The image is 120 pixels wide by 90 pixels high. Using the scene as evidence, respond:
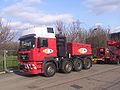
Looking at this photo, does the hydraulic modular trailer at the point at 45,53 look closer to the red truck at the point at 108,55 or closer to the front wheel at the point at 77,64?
the front wheel at the point at 77,64

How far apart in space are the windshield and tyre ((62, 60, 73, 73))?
316cm

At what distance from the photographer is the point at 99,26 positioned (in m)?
62.7

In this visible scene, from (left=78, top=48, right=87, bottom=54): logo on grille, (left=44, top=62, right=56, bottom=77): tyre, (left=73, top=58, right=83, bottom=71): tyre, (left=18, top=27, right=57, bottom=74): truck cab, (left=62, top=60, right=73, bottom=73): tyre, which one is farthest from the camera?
(left=78, top=48, right=87, bottom=54): logo on grille

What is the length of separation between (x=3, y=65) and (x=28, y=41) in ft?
15.3

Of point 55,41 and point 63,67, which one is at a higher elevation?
point 55,41

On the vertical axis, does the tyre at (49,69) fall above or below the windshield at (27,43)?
below

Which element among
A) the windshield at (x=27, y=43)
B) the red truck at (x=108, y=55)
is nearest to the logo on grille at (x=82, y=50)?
the windshield at (x=27, y=43)

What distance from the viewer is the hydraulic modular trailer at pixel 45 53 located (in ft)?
56.6

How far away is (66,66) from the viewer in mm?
19500

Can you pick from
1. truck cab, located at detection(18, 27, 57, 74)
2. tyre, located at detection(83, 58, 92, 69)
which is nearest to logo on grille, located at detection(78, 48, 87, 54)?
tyre, located at detection(83, 58, 92, 69)

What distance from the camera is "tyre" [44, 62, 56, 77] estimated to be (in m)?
17.5

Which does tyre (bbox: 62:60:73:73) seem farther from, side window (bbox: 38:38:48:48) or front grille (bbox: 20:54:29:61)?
front grille (bbox: 20:54:29:61)

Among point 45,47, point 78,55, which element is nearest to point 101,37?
point 78,55

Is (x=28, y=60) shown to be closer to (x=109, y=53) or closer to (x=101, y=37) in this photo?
(x=109, y=53)
